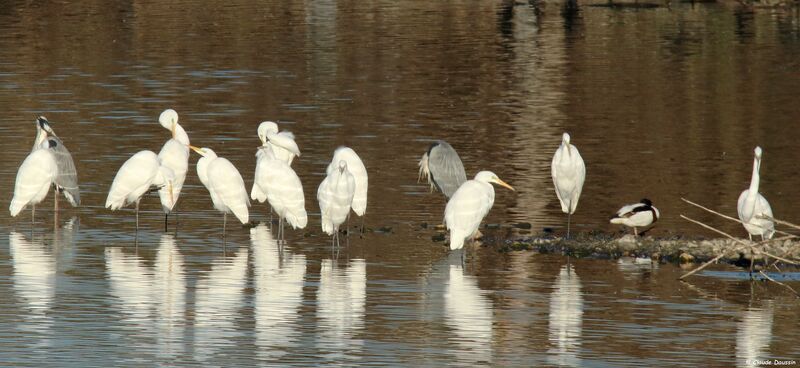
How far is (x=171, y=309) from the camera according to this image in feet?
42.7

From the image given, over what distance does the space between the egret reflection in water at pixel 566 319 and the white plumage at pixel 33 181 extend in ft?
19.8

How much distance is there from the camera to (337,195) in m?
15.9

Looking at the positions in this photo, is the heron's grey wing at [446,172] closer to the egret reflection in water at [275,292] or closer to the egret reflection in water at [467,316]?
the egret reflection in water at [275,292]

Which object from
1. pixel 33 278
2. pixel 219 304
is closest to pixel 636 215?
pixel 219 304

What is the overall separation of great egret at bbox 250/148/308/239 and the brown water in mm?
454

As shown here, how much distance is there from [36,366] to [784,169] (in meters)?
14.2

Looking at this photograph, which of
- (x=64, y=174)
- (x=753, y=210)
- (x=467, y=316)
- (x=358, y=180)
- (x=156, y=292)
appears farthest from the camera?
(x=64, y=174)

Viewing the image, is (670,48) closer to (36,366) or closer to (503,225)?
(503,225)

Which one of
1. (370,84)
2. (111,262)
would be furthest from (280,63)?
(111,262)

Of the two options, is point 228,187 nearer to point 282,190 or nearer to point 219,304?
point 282,190

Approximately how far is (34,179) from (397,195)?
16.6ft

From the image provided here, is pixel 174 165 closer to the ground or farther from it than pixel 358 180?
farther from it

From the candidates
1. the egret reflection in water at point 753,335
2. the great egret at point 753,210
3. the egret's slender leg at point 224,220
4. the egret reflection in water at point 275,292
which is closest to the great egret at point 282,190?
the egret reflection in water at point 275,292

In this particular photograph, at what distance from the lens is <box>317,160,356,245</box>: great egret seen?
15.9 m
